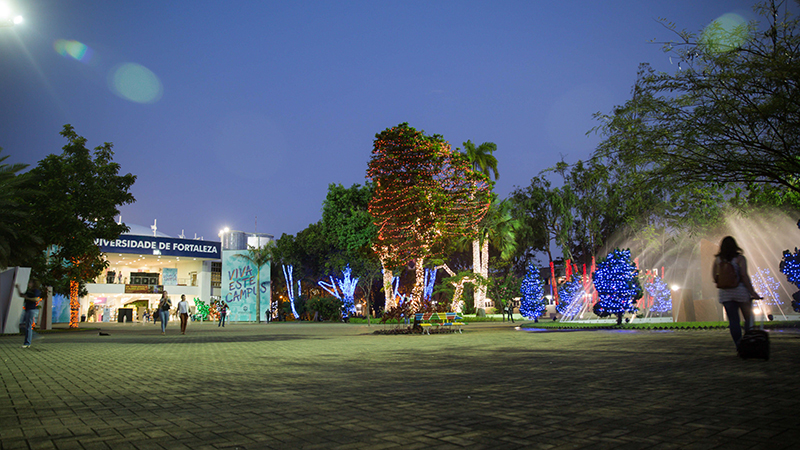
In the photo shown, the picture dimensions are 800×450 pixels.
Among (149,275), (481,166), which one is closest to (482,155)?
(481,166)

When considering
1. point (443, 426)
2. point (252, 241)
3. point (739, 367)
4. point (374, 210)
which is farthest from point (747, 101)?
point (252, 241)

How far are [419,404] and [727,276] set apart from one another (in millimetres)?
5531

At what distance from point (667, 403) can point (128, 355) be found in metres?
11.3

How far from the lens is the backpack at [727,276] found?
780 centimetres

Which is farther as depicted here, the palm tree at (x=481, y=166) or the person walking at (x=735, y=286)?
the palm tree at (x=481, y=166)

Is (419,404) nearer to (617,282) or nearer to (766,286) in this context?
(617,282)

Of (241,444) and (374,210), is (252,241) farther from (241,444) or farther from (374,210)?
(241,444)

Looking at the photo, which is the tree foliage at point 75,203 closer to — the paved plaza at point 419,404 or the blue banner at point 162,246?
the paved plaza at point 419,404

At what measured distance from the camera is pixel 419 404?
513 centimetres

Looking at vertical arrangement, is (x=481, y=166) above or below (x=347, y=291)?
above

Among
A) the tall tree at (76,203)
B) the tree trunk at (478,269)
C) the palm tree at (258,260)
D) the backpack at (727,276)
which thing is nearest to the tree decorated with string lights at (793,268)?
the backpack at (727,276)

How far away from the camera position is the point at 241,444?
12.0 feet

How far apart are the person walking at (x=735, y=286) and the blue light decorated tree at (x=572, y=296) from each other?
24.4 meters

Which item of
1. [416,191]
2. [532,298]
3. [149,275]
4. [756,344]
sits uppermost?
[416,191]
